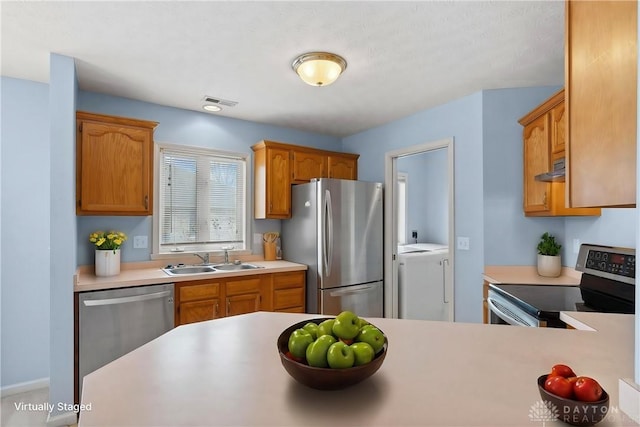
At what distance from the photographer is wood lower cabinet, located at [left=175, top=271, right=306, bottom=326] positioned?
2.75 meters

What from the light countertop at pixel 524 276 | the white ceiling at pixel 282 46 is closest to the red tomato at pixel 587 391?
the white ceiling at pixel 282 46

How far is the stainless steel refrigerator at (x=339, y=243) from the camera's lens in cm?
327

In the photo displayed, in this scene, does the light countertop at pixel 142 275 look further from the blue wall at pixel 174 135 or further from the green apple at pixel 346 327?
the green apple at pixel 346 327

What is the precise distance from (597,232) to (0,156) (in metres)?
4.40

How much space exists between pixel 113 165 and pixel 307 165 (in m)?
1.86

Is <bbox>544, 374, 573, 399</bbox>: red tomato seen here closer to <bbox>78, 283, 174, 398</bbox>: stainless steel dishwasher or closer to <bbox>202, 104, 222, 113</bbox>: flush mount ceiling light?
<bbox>78, 283, 174, 398</bbox>: stainless steel dishwasher

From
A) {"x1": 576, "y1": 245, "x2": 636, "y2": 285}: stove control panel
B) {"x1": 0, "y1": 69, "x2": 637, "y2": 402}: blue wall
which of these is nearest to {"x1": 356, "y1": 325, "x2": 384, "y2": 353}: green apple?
{"x1": 576, "y1": 245, "x2": 636, "y2": 285}: stove control panel

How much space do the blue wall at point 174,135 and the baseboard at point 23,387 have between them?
0.96m

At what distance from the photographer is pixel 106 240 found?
2.72 meters

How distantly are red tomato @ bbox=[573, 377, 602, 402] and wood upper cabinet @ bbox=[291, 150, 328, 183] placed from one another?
10.4ft

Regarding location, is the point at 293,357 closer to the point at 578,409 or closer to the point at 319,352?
the point at 319,352

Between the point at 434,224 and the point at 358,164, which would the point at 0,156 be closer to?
the point at 358,164

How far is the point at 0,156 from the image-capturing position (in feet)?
8.34

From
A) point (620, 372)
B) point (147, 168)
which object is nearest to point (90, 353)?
point (147, 168)
